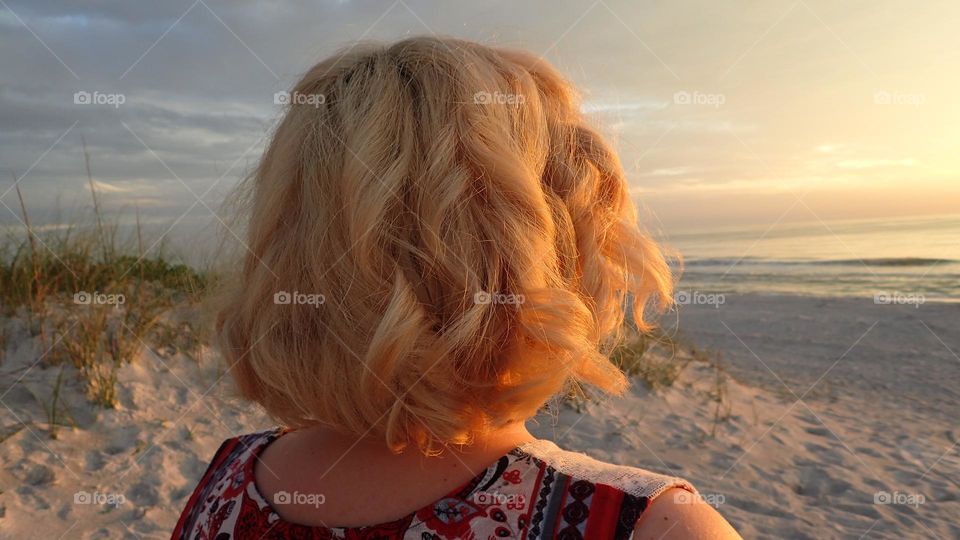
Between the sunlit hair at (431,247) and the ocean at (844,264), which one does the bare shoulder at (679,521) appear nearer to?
the sunlit hair at (431,247)

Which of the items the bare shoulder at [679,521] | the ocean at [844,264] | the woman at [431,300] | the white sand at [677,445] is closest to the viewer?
the bare shoulder at [679,521]

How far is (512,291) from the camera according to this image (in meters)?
1.05

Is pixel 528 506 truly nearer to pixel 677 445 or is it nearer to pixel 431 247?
pixel 431 247

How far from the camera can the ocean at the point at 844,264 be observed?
14.4 m

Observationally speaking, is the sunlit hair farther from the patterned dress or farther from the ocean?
the ocean

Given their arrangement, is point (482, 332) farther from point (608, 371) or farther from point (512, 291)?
point (608, 371)

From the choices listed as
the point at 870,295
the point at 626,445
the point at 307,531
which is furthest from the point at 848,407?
the point at 870,295

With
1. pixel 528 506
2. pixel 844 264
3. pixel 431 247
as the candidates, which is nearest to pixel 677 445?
pixel 528 506

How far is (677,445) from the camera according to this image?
4750mm

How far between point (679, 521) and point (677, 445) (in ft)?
13.6

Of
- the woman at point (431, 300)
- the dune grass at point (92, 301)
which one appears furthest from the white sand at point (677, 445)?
the woman at point (431, 300)

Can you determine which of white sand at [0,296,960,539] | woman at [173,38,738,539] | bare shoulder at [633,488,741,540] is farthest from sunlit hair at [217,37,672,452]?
white sand at [0,296,960,539]

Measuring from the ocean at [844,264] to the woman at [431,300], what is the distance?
11.6m

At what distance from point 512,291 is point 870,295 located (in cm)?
1424
